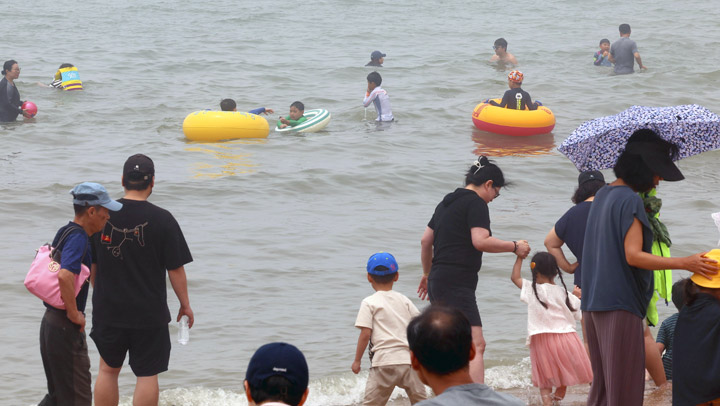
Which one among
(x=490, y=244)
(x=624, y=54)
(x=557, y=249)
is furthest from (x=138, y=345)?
(x=624, y=54)

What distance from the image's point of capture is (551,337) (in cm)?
603

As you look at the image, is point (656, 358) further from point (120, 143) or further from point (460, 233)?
point (120, 143)

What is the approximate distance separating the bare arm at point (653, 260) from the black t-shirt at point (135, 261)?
236cm

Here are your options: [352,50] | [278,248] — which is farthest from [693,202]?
[352,50]

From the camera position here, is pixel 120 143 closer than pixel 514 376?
No

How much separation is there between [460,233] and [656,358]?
56.6 inches

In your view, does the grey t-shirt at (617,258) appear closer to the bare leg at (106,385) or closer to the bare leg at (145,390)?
the bare leg at (145,390)

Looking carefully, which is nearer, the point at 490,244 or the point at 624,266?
the point at 624,266

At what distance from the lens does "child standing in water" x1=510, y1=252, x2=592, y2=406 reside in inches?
236

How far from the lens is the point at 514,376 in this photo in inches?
281

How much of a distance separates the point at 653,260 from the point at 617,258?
172 millimetres

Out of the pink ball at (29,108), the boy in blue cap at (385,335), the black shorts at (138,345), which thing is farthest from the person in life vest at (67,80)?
the boy in blue cap at (385,335)

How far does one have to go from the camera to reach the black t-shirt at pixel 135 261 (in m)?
5.01

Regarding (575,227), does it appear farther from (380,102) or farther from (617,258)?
(380,102)
